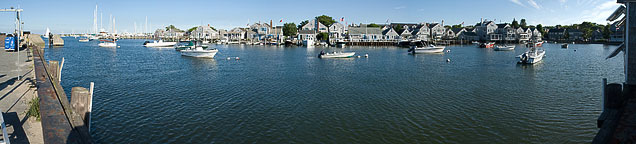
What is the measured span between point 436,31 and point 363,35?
1096 inches

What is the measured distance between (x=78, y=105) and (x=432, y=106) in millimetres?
14565

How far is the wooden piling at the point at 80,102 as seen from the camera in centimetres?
973

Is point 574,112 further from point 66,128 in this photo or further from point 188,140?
point 66,128

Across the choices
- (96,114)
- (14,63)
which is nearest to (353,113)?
(96,114)

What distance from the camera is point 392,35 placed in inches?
4537

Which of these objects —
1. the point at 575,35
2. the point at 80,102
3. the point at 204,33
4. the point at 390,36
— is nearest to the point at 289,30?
the point at 390,36

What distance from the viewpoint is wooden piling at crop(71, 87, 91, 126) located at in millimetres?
9727

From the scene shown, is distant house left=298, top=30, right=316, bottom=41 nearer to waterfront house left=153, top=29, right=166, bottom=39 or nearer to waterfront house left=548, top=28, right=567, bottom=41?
waterfront house left=548, top=28, right=567, bottom=41

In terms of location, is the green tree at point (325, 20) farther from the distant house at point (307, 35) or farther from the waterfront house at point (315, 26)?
the distant house at point (307, 35)

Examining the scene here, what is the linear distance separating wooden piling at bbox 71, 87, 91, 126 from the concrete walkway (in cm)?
100

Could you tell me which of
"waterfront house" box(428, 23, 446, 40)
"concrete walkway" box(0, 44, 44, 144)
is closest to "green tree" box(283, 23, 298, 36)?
"waterfront house" box(428, 23, 446, 40)

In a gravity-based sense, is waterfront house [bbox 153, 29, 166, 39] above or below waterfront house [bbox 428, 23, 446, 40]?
above

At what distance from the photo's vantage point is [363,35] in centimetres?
11312

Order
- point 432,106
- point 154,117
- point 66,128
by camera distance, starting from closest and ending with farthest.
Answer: point 66,128
point 154,117
point 432,106
